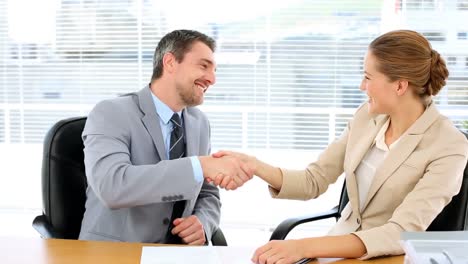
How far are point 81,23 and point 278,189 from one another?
2.82 meters

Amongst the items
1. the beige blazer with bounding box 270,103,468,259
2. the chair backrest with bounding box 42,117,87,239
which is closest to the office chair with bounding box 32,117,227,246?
the chair backrest with bounding box 42,117,87,239

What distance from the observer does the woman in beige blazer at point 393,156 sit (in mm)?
2049

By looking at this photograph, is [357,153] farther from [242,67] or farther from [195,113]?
[242,67]

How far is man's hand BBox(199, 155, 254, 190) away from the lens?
7.18ft

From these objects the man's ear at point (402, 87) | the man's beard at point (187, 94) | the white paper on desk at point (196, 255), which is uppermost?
the man's ear at point (402, 87)

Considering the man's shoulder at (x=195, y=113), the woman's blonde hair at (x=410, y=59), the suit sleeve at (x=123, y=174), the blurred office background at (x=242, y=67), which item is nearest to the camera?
the suit sleeve at (x=123, y=174)

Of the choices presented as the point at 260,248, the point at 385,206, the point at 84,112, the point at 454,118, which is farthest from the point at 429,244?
the point at 84,112

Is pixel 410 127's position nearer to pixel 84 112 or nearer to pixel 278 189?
pixel 278 189

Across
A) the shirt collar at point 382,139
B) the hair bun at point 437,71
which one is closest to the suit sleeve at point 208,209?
the shirt collar at point 382,139

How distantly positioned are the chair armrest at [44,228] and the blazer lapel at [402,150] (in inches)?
44.9

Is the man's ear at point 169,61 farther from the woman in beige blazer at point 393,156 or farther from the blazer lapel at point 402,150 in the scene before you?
the blazer lapel at point 402,150

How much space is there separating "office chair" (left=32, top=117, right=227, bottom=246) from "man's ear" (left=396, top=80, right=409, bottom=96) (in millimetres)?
847

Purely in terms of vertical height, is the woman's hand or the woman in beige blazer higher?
the woman in beige blazer

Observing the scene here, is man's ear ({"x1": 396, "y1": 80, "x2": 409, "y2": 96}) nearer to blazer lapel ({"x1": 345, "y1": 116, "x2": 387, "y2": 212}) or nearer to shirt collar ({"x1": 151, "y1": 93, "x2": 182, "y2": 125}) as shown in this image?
blazer lapel ({"x1": 345, "y1": 116, "x2": 387, "y2": 212})
